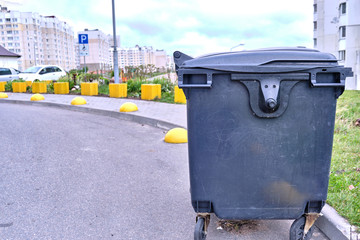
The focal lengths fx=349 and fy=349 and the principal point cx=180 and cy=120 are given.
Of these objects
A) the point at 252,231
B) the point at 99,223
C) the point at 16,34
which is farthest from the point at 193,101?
the point at 16,34

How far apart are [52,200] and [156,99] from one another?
927 cm

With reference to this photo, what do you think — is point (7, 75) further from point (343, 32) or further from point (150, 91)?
point (343, 32)

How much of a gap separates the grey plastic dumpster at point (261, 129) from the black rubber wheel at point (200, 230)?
5.6 inches

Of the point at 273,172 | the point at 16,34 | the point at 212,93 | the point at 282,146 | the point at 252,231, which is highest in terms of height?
the point at 16,34

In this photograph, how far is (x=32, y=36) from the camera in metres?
103

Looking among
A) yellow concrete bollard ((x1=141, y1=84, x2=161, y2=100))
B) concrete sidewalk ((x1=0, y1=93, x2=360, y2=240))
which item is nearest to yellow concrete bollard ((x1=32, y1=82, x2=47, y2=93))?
concrete sidewalk ((x1=0, y1=93, x2=360, y2=240))

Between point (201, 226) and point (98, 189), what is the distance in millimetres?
1801

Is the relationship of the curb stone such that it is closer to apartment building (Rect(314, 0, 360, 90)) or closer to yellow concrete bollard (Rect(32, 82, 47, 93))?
yellow concrete bollard (Rect(32, 82, 47, 93))

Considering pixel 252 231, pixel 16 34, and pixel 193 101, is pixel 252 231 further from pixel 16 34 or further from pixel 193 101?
Answer: pixel 16 34

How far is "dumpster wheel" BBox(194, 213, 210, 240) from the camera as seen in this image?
8.77ft

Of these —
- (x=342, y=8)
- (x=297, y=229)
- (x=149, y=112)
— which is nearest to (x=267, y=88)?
(x=297, y=229)

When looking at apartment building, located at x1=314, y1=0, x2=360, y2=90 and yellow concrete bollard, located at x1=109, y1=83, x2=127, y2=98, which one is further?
apartment building, located at x1=314, y1=0, x2=360, y2=90

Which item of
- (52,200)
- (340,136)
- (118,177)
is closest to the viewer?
(52,200)

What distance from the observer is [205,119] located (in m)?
2.54
